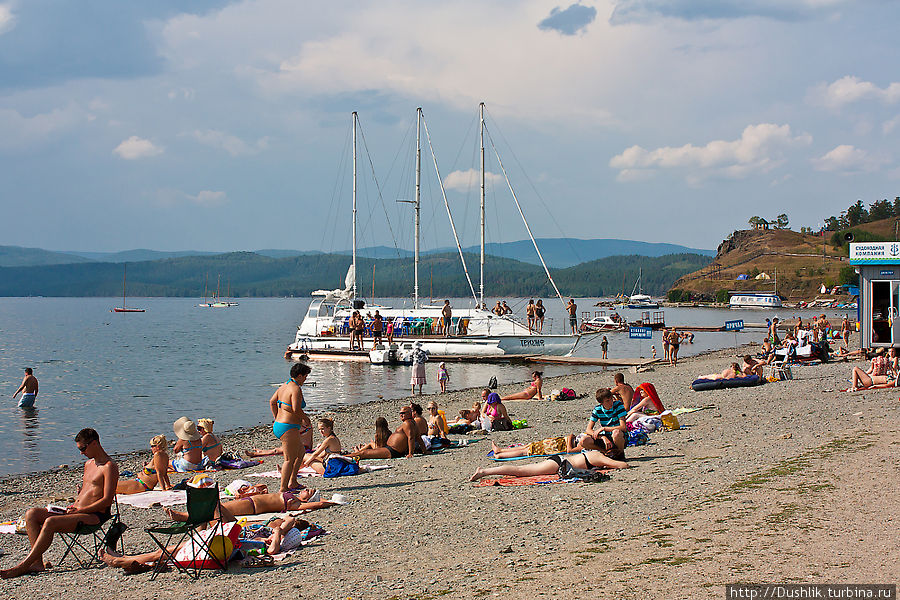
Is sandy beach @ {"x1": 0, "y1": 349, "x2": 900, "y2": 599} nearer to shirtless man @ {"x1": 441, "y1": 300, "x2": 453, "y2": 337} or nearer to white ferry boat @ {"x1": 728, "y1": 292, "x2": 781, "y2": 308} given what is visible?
shirtless man @ {"x1": 441, "y1": 300, "x2": 453, "y2": 337}

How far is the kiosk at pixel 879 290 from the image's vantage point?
25453mm

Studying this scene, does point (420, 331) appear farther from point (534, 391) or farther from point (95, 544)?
point (95, 544)

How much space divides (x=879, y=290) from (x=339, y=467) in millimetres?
20858

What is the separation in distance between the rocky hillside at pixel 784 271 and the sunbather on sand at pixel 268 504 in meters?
147

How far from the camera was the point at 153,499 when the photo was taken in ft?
37.2

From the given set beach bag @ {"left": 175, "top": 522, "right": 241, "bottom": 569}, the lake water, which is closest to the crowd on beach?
beach bag @ {"left": 175, "top": 522, "right": 241, "bottom": 569}

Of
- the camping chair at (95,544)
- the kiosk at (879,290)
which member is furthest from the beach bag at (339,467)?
the kiosk at (879,290)

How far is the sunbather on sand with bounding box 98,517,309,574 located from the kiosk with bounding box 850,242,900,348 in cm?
2296

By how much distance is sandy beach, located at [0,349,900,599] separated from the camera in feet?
20.5

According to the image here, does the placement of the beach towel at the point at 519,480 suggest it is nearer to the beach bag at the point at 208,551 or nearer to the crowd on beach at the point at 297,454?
the crowd on beach at the point at 297,454

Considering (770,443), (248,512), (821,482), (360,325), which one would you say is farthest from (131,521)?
(360,325)

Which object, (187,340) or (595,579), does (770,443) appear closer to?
(595,579)

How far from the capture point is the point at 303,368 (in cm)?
1022

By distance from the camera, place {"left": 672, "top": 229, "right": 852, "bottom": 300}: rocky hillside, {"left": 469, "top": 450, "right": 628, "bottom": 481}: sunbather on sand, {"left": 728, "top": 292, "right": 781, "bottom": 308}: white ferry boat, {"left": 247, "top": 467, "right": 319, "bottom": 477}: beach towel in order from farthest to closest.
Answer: {"left": 672, "top": 229, "right": 852, "bottom": 300}: rocky hillside < {"left": 728, "top": 292, "right": 781, "bottom": 308}: white ferry boat < {"left": 247, "top": 467, "right": 319, "bottom": 477}: beach towel < {"left": 469, "top": 450, "right": 628, "bottom": 481}: sunbather on sand
